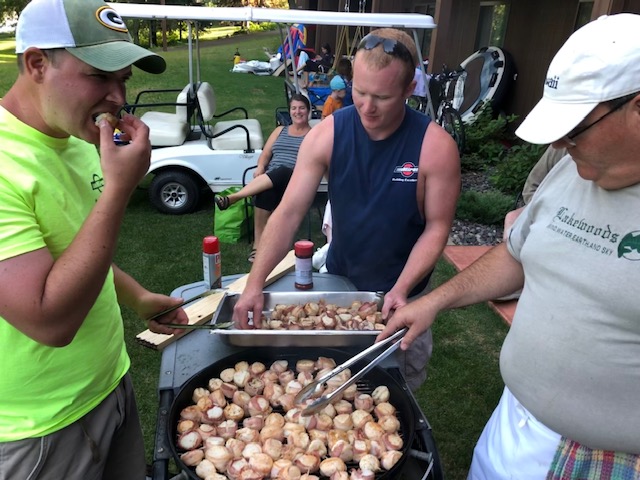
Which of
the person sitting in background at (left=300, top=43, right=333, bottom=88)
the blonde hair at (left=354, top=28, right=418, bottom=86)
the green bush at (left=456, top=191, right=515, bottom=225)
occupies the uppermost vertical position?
the blonde hair at (left=354, top=28, right=418, bottom=86)

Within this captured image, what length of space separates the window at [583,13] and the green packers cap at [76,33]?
6892 mm

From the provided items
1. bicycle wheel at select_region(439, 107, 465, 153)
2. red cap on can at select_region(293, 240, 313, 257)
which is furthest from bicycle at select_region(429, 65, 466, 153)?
red cap on can at select_region(293, 240, 313, 257)

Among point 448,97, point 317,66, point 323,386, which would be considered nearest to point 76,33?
point 323,386

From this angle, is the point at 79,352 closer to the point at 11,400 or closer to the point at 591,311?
the point at 11,400

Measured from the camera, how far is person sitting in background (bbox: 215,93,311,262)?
4727mm

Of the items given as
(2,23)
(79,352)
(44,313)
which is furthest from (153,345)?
(2,23)

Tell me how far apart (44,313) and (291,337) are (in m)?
0.83

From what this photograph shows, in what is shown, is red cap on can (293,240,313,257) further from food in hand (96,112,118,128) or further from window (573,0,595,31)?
window (573,0,595,31)

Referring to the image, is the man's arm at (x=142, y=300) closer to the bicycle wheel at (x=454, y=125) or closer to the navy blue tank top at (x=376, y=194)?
the navy blue tank top at (x=376, y=194)

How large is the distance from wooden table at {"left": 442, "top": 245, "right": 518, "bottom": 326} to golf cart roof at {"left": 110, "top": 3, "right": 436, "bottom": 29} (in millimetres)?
2205

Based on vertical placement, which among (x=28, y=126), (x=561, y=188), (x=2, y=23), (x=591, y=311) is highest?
(x=28, y=126)

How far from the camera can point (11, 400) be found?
1.23 m

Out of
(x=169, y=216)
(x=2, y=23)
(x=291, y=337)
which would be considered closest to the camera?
(x=291, y=337)

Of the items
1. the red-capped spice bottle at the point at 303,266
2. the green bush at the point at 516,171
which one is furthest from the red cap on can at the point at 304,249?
the green bush at the point at 516,171
